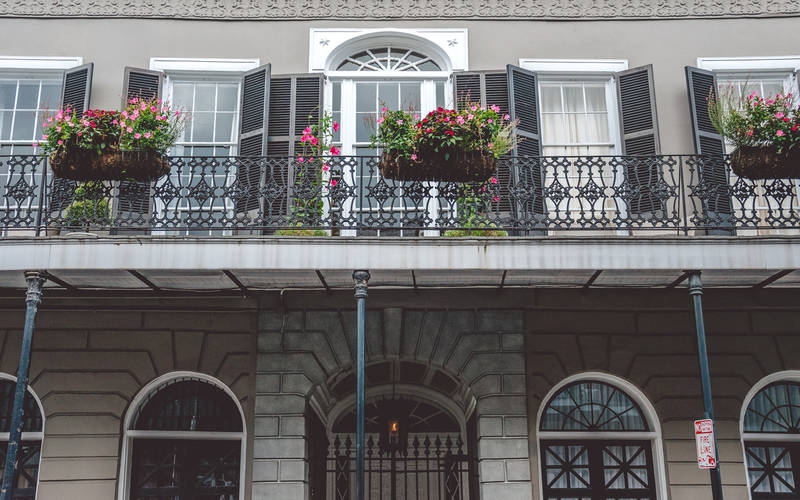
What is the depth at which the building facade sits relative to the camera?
801 centimetres

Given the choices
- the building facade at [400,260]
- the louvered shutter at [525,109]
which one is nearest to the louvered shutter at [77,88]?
the building facade at [400,260]

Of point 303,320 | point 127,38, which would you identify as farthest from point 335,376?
point 127,38

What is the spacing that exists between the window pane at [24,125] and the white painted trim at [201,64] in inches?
64.8

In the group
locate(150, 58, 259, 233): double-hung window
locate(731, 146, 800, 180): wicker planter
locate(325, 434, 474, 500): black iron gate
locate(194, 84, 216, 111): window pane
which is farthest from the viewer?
locate(194, 84, 216, 111): window pane

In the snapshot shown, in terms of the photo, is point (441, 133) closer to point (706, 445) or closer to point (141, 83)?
point (706, 445)

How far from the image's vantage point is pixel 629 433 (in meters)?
8.97

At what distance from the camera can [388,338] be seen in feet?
29.7

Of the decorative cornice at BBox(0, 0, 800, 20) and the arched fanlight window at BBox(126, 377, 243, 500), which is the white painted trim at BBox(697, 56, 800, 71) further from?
the arched fanlight window at BBox(126, 377, 243, 500)

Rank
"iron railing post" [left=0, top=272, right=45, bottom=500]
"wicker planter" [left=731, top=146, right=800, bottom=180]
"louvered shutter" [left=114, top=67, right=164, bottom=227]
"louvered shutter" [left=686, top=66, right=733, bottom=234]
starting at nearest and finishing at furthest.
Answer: "iron railing post" [left=0, top=272, right=45, bottom=500] → "wicker planter" [left=731, top=146, right=800, bottom=180] → "louvered shutter" [left=114, top=67, right=164, bottom=227] → "louvered shutter" [left=686, top=66, right=733, bottom=234]

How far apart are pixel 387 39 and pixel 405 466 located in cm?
536

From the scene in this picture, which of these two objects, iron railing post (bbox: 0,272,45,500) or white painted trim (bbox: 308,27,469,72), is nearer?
iron railing post (bbox: 0,272,45,500)

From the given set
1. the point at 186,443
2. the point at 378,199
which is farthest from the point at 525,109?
the point at 186,443

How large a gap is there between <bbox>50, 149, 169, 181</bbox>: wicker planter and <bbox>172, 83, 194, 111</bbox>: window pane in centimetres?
213

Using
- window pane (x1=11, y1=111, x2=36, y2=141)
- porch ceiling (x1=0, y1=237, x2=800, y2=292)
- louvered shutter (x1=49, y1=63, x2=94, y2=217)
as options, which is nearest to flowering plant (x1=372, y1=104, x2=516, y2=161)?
porch ceiling (x1=0, y1=237, x2=800, y2=292)
